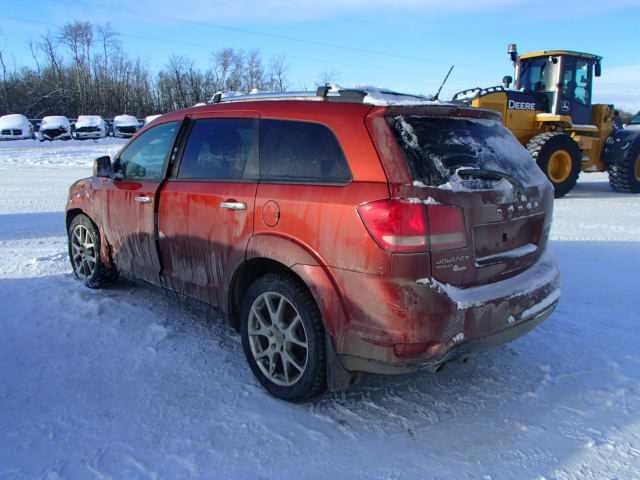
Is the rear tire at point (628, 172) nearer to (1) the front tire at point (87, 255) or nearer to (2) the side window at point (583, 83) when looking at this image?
(2) the side window at point (583, 83)

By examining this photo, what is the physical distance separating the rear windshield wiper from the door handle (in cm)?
129

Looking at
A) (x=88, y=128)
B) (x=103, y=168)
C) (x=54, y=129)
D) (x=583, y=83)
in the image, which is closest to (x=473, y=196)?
→ (x=103, y=168)

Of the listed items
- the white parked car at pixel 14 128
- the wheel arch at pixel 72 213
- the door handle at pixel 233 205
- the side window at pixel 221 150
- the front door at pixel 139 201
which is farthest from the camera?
the white parked car at pixel 14 128

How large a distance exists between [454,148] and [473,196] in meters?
0.33

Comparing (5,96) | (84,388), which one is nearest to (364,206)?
(84,388)

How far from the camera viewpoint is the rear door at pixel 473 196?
259 cm

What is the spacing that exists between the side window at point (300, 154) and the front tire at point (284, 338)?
2.00 feet

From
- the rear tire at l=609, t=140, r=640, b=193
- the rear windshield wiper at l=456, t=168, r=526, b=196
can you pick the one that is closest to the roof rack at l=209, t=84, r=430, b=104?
the rear windshield wiper at l=456, t=168, r=526, b=196

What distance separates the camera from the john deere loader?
440 inches

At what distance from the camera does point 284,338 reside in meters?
3.07

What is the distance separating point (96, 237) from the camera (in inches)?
192

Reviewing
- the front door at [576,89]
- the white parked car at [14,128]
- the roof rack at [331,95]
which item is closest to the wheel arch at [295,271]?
the roof rack at [331,95]

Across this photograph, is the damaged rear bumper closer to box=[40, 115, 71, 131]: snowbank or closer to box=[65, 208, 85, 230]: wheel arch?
box=[65, 208, 85, 230]: wheel arch

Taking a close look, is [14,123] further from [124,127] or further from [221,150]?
[221,150]
